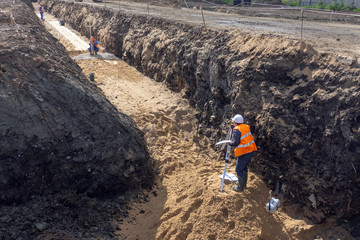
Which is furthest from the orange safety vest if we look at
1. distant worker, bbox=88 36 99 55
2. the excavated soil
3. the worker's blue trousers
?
distant worker, bbox=88 36 99 55

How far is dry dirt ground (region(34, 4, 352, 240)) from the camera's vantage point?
5.53 metres

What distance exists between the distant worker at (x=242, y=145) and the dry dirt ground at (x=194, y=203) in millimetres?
452

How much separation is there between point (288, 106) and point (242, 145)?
1467 mm

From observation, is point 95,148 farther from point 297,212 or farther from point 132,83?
point 132,83

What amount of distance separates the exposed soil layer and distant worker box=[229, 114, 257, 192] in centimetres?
205

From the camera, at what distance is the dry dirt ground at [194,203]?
5531mm

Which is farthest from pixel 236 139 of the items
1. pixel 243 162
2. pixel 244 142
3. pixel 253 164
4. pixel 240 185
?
pixel 253 164

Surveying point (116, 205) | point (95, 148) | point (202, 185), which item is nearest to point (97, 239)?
point (116, 205)

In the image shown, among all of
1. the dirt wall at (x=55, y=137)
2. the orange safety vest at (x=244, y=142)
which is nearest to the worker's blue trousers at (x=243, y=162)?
the orange safety vest at (x=244, y=142)

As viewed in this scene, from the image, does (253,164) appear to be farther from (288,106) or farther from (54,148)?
(54,148)

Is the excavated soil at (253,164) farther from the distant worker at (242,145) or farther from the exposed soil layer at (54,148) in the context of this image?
the distant worker at (242,145)

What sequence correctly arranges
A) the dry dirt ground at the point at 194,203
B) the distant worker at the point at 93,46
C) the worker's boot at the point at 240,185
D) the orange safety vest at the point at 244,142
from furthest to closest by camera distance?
1. the distant worker at the point at 93,46
2. the worker's boot at the point at 240,185
3. the orange safety vest at the point at 244,142
4. the dry dirt ground at the point at 194,203

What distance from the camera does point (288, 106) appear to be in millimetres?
6426

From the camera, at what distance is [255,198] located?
20.5 feet
